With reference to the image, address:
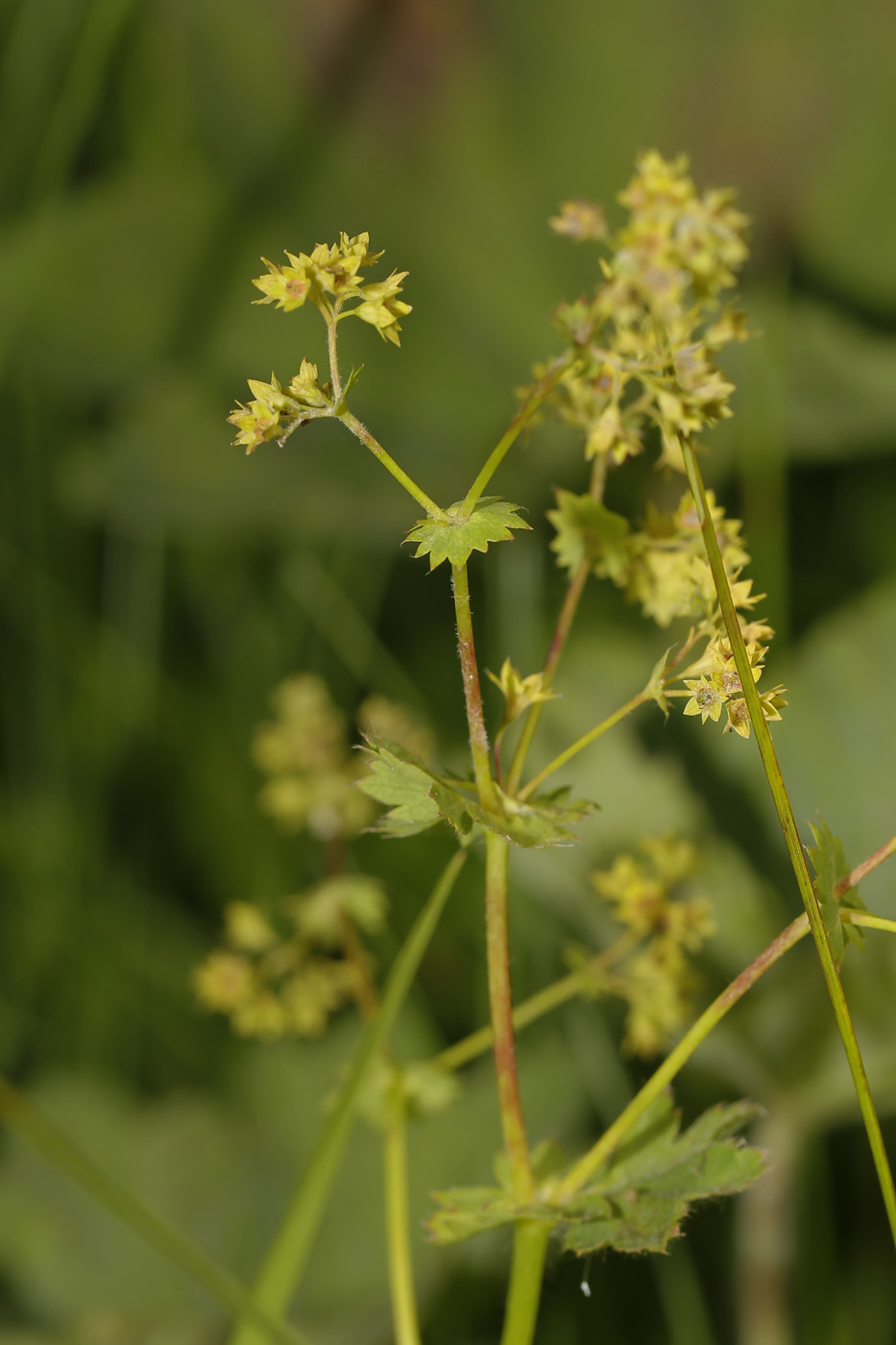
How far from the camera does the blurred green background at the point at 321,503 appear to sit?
1.44 meters

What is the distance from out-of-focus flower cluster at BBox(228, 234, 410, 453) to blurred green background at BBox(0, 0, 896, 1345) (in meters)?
0.84

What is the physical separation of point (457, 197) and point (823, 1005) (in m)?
1.44

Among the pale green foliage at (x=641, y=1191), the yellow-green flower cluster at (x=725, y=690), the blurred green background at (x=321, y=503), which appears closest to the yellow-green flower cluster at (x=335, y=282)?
the yellow-green flower cluster at (x=725, y=690)

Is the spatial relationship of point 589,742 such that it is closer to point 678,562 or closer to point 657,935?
point 678,562

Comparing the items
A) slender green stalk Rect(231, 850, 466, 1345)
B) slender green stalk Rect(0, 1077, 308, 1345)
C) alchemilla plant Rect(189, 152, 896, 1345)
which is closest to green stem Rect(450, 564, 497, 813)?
alchemilla plant Rect(189, 152, 896, 1345)

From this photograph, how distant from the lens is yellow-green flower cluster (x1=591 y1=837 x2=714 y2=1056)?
1.00m

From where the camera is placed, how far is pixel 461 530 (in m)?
0.60

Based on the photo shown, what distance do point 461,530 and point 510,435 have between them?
6cm

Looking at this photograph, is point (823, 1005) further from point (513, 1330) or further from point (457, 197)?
point (457, 197)

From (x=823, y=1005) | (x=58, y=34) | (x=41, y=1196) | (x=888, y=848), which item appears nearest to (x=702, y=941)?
(x=823, y=1005)

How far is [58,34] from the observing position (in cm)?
186

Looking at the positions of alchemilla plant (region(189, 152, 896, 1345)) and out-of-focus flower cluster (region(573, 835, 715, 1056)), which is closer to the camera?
alchemilla plant (region(189, 152, 896, 1345))

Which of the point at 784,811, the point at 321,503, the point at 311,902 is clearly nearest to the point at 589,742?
the point at 784,811

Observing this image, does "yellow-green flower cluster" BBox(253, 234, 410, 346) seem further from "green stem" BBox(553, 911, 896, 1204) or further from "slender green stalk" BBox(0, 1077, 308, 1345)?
"slender green stalk" BBox(0, 1077, 308, 1345)
